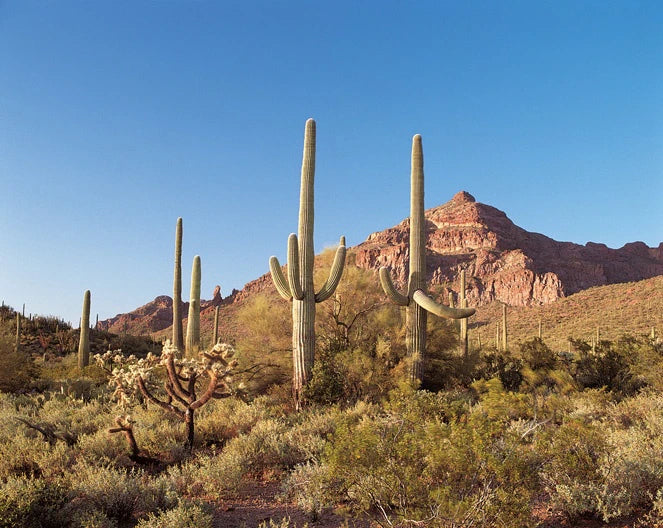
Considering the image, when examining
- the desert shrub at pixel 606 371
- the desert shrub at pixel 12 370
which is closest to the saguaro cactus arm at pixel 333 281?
the desert shrub at pixel 606 371

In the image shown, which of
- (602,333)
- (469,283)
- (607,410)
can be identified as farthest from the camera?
Result: (469,283)

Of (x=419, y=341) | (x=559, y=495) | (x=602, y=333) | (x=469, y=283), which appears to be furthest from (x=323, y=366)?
(x=469, y=283)

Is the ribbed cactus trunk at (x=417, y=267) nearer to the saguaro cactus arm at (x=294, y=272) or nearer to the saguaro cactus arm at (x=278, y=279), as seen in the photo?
the saguaro cactus arm at (x=294, y=272)

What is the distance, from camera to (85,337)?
24.0 metres

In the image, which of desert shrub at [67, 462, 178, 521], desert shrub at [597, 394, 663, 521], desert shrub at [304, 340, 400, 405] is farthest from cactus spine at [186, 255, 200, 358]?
desert shrub at [597, 394, 663, 521]

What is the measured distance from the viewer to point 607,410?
1093cm

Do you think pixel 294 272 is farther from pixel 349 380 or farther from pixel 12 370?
pixel 12 370

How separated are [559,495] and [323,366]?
24.5ft

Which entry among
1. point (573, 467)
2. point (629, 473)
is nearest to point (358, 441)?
point (573, 467)

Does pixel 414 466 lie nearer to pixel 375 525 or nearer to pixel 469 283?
pixel 375 525

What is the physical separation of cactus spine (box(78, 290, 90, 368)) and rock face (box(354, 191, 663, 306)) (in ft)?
173

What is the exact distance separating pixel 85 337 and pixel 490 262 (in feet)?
257

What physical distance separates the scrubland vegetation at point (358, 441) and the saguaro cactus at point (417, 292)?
0.52 meters

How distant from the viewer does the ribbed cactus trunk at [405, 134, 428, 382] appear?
1473 centimetres
